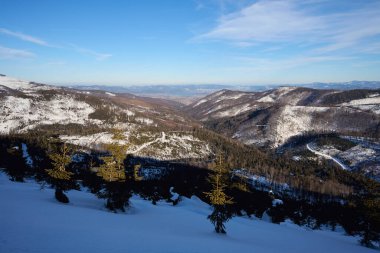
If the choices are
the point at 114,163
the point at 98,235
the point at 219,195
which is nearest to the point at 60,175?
the point at 114,163

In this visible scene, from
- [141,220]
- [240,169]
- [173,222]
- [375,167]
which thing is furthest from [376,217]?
[375,167]

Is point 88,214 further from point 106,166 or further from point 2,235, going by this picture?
point 2,235

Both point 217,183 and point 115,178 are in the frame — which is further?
point 115,178

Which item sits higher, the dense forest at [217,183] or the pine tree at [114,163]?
the pine tree at [114,163]

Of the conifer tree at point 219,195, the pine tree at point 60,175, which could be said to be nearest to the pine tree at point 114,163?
the pine tree at point 60,175

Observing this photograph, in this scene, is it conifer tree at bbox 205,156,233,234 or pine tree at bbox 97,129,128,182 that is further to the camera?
pine tree at bbox 97,129,128,182

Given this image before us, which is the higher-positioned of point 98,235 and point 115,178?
point 98,235

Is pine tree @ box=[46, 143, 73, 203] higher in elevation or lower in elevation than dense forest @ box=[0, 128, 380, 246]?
higher

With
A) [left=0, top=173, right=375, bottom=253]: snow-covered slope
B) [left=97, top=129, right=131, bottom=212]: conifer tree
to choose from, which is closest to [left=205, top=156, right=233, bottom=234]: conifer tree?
[left=0, top=173, right=375, bottom=253]: snow-covered slope

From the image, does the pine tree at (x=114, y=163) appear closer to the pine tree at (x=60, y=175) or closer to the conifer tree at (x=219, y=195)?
the pine tree at (x=60, y=175)

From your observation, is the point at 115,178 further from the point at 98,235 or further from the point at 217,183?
the point at 98,235

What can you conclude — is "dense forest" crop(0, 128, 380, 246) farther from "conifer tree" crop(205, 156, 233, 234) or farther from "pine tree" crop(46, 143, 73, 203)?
"conifer tree" crop(205, 156, 233, 234)
